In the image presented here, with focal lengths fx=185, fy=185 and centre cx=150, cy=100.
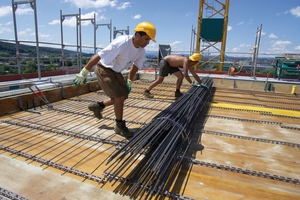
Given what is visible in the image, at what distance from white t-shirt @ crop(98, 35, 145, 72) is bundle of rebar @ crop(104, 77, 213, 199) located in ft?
3.14

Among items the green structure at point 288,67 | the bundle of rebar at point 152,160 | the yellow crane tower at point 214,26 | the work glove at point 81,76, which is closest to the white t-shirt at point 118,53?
the work glove at point 81,76

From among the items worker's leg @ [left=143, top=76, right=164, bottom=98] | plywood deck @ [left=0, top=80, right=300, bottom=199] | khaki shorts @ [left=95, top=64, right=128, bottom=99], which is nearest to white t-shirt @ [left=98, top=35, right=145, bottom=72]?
khaki shorts @ [left=95, top=64, right=128, bottom=99]

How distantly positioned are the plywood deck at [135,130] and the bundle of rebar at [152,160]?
0.37 feet

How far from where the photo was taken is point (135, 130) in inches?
122

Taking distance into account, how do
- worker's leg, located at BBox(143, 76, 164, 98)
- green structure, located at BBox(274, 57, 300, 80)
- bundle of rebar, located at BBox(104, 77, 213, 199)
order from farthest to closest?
green structure, located at BBox(274, 57, 300, 80), worker's leg, located at BBox(143, 76, 164, 98), bundle of rebar, located at BBox(104, 77, 213, 199)

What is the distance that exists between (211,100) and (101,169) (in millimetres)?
4327

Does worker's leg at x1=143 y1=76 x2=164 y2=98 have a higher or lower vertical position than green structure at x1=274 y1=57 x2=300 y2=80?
lower

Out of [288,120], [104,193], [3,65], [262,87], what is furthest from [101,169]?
[262,87]

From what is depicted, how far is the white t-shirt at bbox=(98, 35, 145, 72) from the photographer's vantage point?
98.0 inches

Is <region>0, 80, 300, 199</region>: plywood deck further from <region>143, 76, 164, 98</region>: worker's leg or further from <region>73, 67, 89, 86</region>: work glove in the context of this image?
<region>143, 76, 164, 98</region>: worker's leg

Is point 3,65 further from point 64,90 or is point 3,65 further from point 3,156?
point 3,156

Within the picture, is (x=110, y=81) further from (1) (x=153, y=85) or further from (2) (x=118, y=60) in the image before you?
(1) (x=153, y=85)

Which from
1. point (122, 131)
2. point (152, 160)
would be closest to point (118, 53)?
point (122, 131)

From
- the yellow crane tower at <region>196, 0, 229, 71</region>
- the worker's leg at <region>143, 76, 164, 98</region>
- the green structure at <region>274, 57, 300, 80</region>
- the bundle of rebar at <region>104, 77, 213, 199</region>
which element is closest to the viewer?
the bundle of rebar at <region>104, 77, 213, 199</region>
